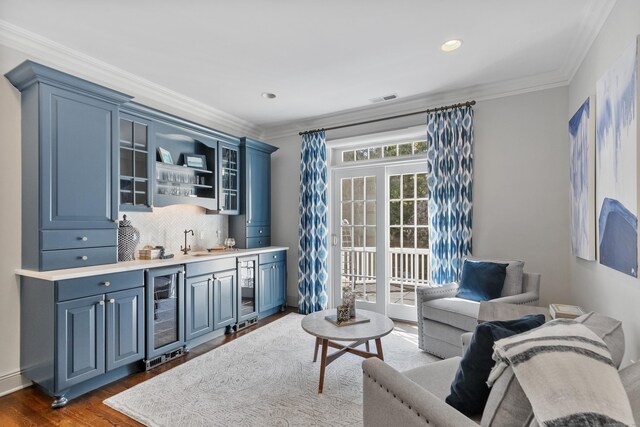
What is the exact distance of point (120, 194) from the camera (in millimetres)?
2910

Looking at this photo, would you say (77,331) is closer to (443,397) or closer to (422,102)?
(443,397)

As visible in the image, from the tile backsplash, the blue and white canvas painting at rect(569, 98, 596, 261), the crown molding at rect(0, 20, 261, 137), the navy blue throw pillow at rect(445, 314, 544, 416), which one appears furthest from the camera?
the tile backsplash

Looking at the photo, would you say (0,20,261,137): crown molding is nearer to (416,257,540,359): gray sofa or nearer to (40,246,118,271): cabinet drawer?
(40,246,118,271): cabinet drawer

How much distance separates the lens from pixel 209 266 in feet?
10.9

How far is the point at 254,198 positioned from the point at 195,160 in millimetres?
1019

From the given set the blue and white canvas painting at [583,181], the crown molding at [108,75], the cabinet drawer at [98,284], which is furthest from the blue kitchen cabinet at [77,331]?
the blue and white canvas painting at [583,181]

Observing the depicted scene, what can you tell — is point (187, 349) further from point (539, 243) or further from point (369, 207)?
point (539, 243)

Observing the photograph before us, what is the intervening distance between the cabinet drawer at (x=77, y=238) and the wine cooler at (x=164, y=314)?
0.45 m

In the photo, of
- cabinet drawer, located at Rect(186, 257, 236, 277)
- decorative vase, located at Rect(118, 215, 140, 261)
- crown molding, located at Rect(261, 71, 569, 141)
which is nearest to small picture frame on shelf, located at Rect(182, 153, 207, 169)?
decorative vase, located at Rect(118, 215, 140, 261)

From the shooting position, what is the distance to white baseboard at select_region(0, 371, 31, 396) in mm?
2309

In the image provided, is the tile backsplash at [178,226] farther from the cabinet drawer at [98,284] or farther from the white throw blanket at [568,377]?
the white throw blanket at [568,377]

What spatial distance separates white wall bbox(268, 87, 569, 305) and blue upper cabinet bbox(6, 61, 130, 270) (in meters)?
3.71

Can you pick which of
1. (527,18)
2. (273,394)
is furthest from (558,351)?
(527,18)

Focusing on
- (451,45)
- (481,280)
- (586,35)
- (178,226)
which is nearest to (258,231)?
(178,226)
